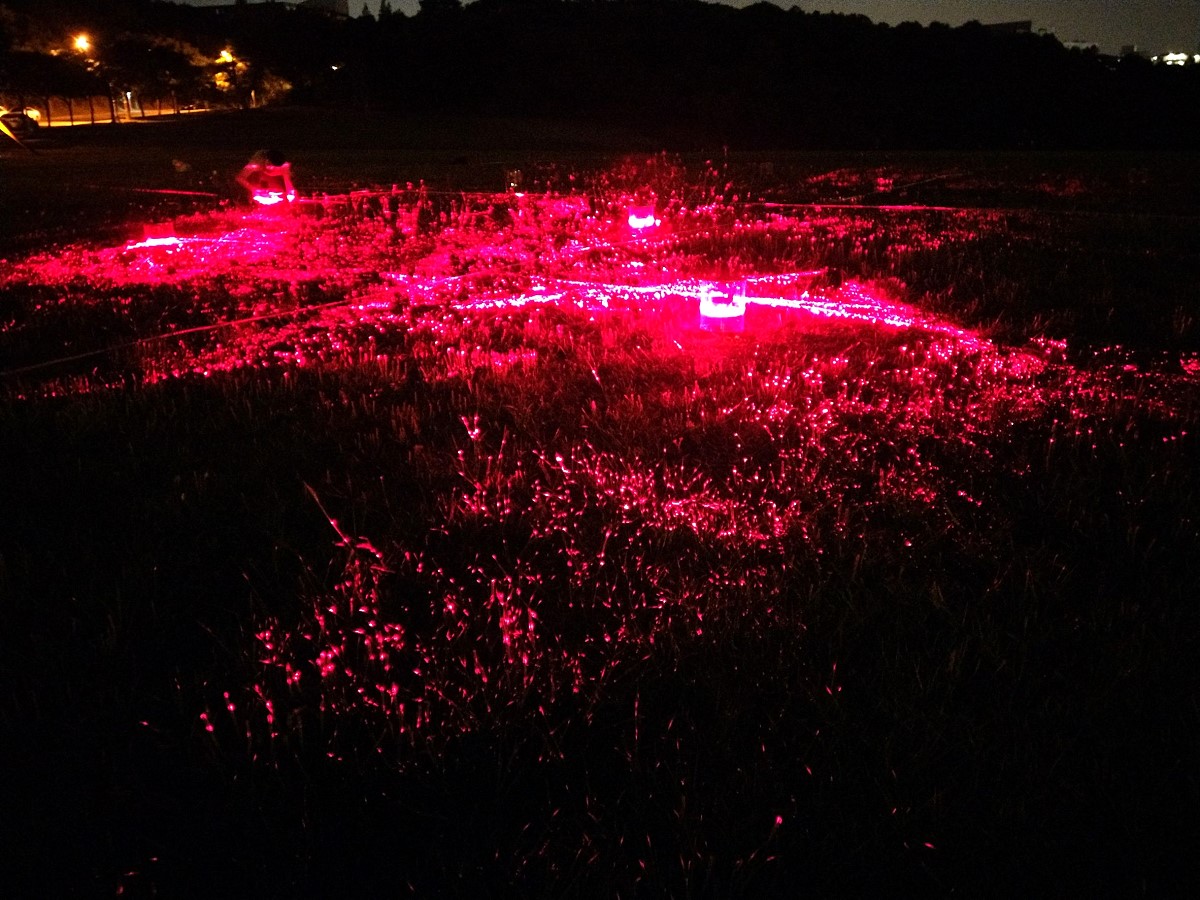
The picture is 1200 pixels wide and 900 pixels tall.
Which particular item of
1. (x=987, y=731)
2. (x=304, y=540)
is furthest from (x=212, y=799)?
(x=987, y=731)

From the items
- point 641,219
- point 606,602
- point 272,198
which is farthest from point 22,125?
point 606,602

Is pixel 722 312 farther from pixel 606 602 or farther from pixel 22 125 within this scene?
pixel 22 125

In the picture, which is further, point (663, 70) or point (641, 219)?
point (663, 70)

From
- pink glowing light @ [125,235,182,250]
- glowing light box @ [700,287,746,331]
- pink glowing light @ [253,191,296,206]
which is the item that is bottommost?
glowing light box @ [700,287,746,331]

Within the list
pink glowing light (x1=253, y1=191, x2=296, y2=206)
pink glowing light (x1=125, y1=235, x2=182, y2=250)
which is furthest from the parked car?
pink glowing light (x1=125, y1=235, x2=182, y2=250)

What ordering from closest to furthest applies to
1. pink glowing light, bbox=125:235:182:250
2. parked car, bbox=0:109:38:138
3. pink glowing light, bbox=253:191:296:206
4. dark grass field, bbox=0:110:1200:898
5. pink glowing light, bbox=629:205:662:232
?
dark grass field, bbox=0:110:1200:898, pink glowing light, bbox=125:235:182:250, pink glowing light, bbox=629:205:662:232, pink glowing light, bbox=253:191:296:206, parked car, bbox=0:109:38:138

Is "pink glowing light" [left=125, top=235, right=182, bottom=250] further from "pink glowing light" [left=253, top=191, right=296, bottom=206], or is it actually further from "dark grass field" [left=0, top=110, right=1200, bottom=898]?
"dark grass field" [left=0, top=110, right=1200, bottom=898]

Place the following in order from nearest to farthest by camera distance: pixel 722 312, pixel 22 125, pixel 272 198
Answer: pixel 722 312 < pixel 272 198 < pixel 22 125
